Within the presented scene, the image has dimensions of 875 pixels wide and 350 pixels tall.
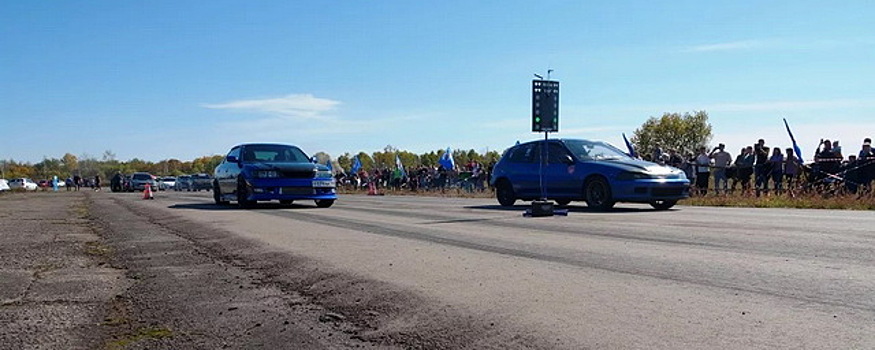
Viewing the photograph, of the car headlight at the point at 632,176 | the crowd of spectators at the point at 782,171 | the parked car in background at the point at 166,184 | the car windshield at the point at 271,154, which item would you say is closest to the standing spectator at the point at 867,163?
the crowd of spectators at the point at 782,171

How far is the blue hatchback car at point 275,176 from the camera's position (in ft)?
57.4

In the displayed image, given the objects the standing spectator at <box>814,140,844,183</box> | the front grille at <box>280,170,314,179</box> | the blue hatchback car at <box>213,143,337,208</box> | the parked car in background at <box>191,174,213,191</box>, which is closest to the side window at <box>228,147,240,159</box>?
the blue hatchback car at <box>213,143,337,208</box>

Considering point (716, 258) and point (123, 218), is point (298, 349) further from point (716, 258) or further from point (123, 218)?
point (123, 218)

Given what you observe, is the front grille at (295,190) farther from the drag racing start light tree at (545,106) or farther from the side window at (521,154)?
the drag racing start light tree at (545,106)

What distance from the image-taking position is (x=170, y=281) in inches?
260

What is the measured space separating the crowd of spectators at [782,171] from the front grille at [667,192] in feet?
14.6

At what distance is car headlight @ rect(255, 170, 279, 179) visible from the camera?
1752cm

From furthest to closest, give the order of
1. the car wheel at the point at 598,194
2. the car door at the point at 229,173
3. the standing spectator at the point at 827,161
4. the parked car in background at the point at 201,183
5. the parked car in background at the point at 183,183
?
1. the parked car in background at the point at 183,183
2. the parked car in background at the point at 201,183
3. the standing spectator at the point at 827,161
4. the car door at the point at 229,173
5. the car wheel at the point at 598,194

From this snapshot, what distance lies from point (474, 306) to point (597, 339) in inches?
46.1

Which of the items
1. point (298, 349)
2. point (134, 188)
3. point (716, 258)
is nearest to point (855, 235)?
point (716, 258)

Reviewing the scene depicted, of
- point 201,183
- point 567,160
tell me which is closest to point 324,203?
point 567,160

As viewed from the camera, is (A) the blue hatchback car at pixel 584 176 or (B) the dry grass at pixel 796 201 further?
(B) the dry grass at pixel 796 201

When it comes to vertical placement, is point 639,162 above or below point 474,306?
above

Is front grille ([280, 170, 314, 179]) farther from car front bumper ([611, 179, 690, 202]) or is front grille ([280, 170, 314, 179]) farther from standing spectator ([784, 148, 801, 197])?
standing spectator ([784, 148, 801, 197])
